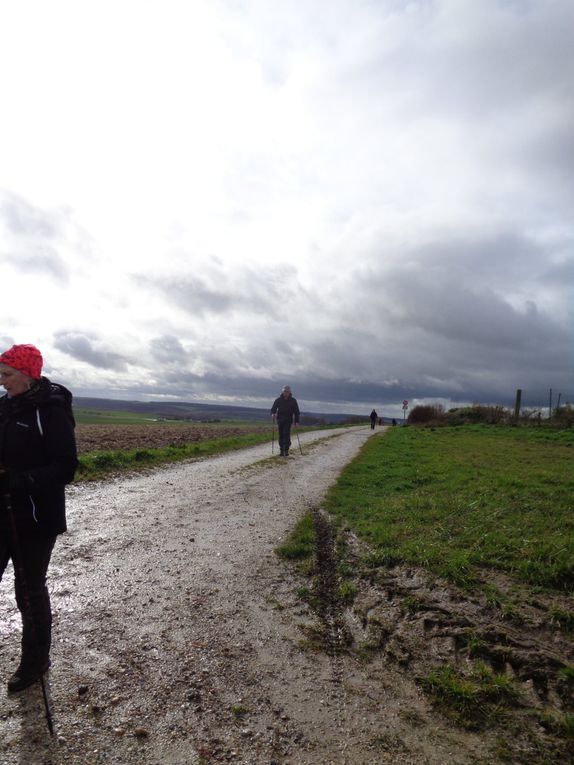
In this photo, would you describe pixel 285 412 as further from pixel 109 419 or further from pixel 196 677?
pixel 109 419

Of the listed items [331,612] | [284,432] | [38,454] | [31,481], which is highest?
[38,454]

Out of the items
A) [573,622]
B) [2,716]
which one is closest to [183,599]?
[2,716]

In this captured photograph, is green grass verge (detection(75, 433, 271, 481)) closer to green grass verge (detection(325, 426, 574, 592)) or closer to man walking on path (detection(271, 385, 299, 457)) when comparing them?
man walking on path (detection(271, 385, 299, 457))

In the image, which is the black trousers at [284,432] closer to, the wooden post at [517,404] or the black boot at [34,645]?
the black boot at [34,645]

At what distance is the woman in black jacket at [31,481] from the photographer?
387cm

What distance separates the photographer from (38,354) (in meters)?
4.28

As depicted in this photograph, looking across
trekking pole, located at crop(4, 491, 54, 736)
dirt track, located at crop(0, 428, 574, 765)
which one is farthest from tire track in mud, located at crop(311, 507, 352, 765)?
trekking pole, located at crop(4, 491, 54, 736)

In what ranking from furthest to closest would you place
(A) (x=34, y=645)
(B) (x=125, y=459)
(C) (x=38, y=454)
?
(B) (x=125, y=459), (C) (x=38, y=454), (A) (x=34, y=645)

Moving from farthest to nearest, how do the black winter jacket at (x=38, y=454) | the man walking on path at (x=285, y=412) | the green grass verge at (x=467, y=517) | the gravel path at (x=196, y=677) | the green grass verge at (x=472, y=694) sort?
the man walking on path at (x=285, y=412)
the green grass verge at (x=467, y=517)
the black winter jacket at (x=38, y=454)
the green grass verge at (x=472, y=694)
the gravel path at (x=196, y=677)

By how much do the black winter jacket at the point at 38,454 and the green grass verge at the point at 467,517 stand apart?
15.7 ft

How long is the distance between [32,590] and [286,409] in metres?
15.8

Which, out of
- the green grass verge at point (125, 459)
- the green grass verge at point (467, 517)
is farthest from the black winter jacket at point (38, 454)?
the green grass verge at point (125, 459)

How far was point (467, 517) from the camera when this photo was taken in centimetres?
864

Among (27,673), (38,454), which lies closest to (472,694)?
(27,673)
